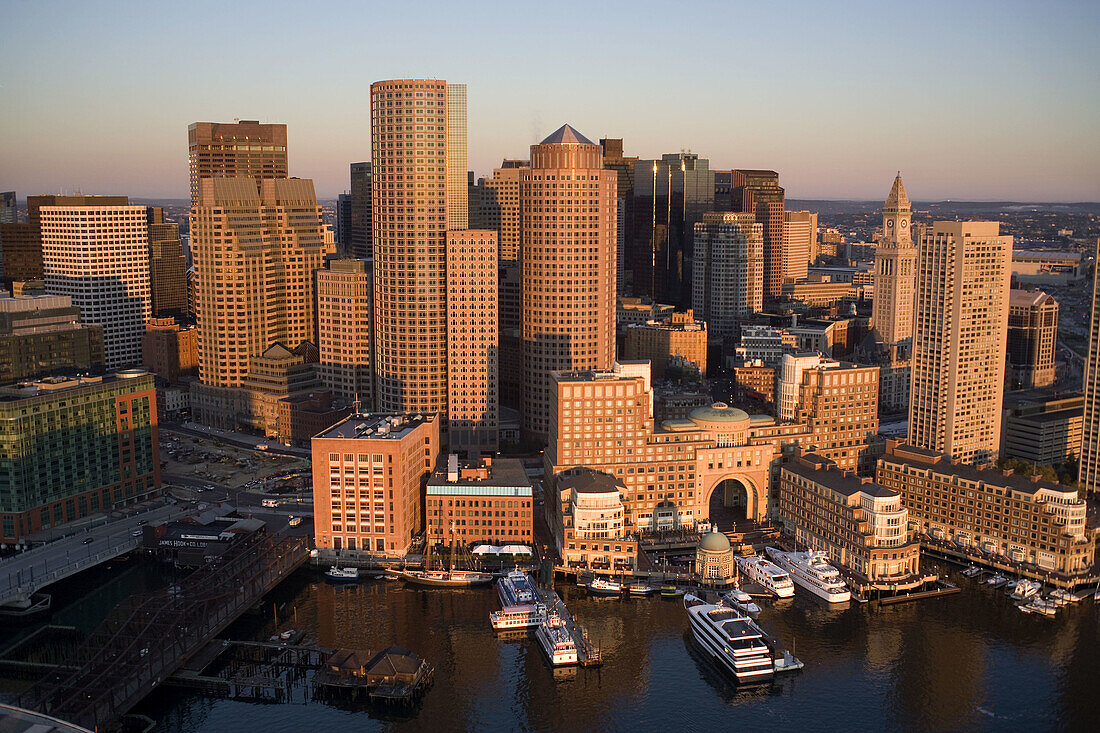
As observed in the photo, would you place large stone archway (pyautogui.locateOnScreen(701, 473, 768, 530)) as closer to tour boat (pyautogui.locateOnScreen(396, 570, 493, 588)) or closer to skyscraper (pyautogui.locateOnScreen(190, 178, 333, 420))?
tour boat (pyautogui.locateOnScreen(396, 570, 493, 588))

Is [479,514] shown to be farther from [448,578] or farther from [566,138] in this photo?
[566,138]

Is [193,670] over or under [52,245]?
under

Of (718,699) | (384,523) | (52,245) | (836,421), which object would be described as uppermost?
(52,245)

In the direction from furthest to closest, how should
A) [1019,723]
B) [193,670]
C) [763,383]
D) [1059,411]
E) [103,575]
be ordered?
1. [763,383]
2. [1059,411]
3. [103,575]
4. [193,670]
5. [1019,723]

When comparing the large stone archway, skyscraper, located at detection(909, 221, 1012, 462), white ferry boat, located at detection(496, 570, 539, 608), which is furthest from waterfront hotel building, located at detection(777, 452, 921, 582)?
white ferry boat, located at detection(496, 570, 539, 608)

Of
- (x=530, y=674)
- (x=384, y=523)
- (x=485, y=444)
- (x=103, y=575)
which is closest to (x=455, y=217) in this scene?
(x=485, y=444)

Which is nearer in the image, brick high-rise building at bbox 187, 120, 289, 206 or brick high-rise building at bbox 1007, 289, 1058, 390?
brick high-rise building at bbox 1007, 289, 1058, 390

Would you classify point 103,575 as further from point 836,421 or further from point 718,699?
point 836,421
